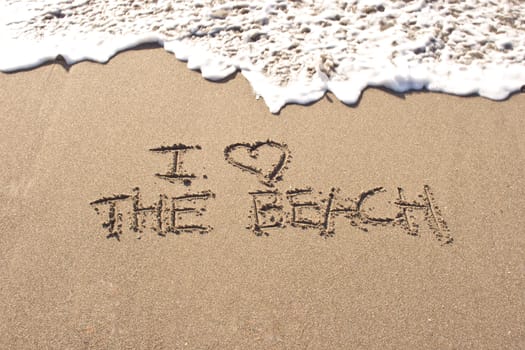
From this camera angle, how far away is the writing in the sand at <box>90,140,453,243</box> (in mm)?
2508

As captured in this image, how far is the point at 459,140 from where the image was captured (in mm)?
2895

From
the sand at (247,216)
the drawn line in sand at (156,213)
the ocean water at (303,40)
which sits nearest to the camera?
the sand at (247,216)

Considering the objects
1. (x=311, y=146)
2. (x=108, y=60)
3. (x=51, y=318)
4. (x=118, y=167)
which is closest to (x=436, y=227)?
(x=311, y=146)

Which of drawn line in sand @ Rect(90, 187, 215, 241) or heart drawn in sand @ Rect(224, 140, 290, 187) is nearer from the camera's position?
drawn line in sand @ Rect(90, 187, 215, 241)

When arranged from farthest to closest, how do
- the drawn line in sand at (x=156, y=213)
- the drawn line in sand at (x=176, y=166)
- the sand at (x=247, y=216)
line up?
1. the drawn line in sand at (x=176, y=166)
2. the drawn line in sand at (x=156, y=213)
3. the sand at (x=247, y=216)

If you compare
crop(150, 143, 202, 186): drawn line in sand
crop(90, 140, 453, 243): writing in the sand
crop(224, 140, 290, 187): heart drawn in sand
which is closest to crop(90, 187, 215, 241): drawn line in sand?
crop(90, 140, 453, 243): writing in the sand

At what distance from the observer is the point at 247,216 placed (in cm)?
255

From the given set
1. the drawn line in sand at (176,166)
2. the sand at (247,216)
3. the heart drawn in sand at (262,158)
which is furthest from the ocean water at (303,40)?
the drawn line in sand at (176,166)

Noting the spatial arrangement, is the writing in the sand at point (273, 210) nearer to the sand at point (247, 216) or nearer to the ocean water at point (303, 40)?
the sand at point (247, 216)

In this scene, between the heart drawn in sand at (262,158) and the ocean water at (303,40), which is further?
the ocean water at (303,40)

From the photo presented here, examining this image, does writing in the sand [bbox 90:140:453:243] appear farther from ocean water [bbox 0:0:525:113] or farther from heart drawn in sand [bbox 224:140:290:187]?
ocean water [bbox 0:0:525:113]

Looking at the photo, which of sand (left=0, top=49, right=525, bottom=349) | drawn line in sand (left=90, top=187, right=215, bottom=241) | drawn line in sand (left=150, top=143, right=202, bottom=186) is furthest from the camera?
drawn line in sand (left=150, top=143, right=202, bottom=186)

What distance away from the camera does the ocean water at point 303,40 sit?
324 cm

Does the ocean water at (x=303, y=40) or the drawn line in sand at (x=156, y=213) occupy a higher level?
the ocean water at (x=303, y=40)
